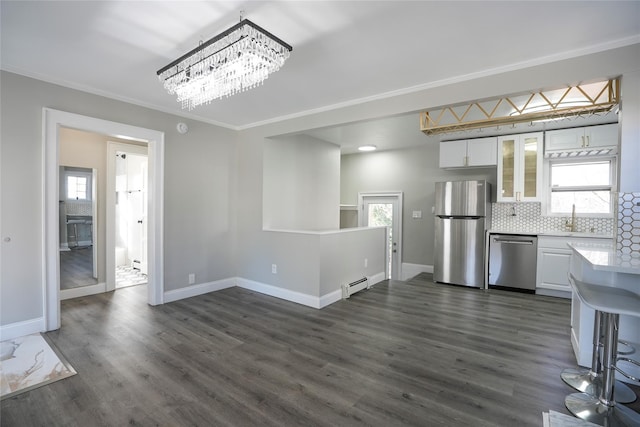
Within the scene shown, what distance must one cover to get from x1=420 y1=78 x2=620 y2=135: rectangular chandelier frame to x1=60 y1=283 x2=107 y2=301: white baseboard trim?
5.07 meters

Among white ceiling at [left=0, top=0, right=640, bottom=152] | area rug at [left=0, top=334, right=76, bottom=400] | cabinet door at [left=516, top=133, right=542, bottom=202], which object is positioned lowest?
area rug at [left=0, top=334, right=76, bottom=400]

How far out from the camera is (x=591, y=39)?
7.09 feet

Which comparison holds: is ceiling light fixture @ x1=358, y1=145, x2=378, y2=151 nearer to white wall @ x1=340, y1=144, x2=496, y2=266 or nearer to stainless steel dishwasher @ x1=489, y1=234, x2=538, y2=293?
white wall @ x1=340, y1=144, x2=496, y2=266

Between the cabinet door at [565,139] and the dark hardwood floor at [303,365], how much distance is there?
2287 millimetres

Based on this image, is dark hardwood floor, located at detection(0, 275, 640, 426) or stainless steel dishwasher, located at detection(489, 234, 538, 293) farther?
stainless steel dishwasher, located at detection(489, 234, 538, 293)

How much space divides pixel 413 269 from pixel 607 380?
13.6 feet

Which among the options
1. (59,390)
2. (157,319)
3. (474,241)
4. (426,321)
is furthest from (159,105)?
(474,241)

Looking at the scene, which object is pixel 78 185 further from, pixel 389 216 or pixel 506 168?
pixel 506 168

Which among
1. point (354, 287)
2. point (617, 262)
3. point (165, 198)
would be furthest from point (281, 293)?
point (617, 262)

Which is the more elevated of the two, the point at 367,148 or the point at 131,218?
the point at 367,148

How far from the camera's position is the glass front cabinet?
4562mm

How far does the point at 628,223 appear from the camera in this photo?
2211mm

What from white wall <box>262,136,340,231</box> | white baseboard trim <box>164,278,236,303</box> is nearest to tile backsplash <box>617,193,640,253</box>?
white wall <box>262,136,340,231</box>

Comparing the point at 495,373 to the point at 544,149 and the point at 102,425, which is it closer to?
the point at 102,425
